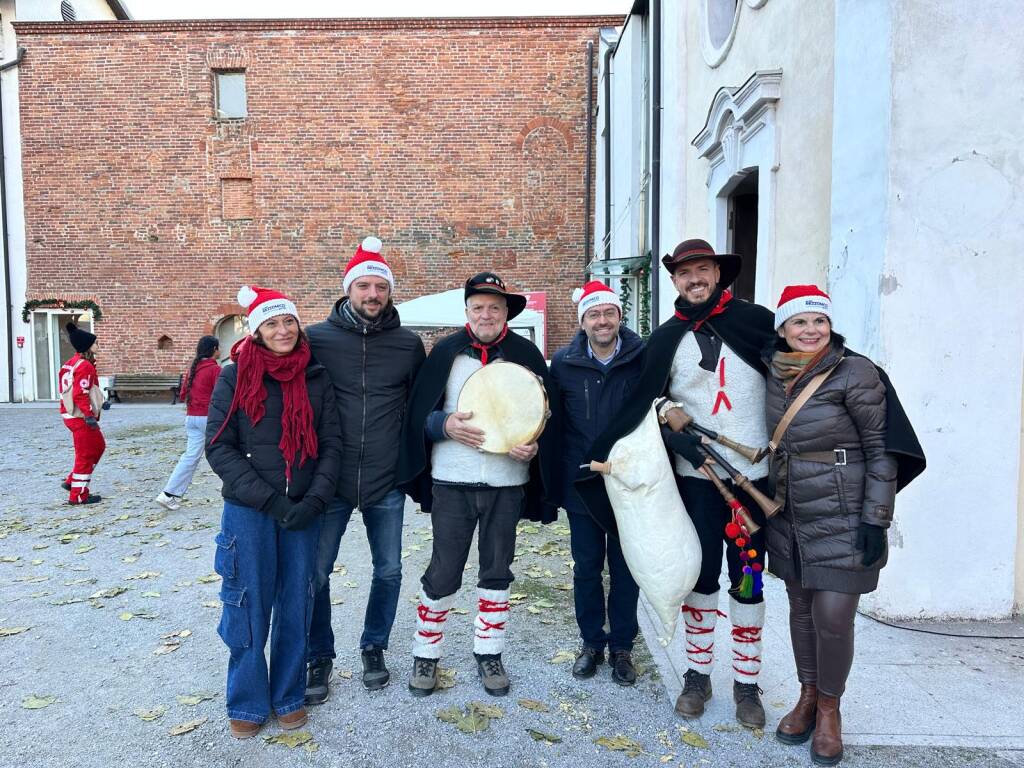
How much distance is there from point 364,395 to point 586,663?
1744 mm

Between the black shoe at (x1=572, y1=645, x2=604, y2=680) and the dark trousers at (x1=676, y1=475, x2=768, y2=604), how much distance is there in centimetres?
74

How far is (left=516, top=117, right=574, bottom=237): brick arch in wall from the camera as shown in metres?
16.6

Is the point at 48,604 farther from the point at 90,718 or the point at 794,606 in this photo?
the point at 794,606

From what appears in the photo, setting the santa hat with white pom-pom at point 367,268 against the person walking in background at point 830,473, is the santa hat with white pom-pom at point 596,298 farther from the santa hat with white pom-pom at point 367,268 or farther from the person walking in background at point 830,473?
the santa hat with white pom-pom at point 367,268

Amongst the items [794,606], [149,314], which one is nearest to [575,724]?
[794,606]

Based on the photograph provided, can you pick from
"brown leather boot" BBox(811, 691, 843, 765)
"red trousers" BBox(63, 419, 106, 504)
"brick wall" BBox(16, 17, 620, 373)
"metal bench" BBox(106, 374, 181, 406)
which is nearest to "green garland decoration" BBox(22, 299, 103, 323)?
"brick wall" BBox(16, 17, 620, 373)

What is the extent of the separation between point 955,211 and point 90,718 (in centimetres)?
511

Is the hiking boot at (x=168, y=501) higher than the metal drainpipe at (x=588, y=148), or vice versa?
the metal drainpipe at (x=588, y=148)

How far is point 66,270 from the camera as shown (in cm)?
1733

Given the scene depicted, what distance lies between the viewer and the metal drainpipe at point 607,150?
14383mm

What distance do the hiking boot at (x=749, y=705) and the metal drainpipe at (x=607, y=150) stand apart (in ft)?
40.8

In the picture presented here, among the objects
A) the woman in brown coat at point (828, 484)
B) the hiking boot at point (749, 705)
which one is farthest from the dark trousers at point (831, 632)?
the hiking boot at point (749, 705)

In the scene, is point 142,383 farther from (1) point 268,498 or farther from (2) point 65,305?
(1) point 268,498

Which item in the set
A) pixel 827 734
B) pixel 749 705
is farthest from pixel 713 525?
pixel 827 734
